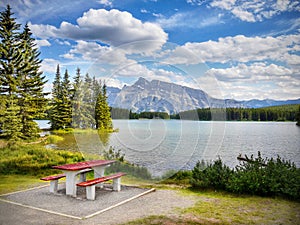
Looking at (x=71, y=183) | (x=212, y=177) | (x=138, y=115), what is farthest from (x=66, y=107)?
(x=212, y=177)

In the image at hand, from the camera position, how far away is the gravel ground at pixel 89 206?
16.9 ft

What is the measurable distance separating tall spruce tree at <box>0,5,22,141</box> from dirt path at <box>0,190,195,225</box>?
14405 millimetres

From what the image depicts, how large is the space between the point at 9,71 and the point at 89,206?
17861mm

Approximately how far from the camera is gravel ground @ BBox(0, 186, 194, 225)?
514cm

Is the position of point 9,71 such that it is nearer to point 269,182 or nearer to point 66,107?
point 66,107

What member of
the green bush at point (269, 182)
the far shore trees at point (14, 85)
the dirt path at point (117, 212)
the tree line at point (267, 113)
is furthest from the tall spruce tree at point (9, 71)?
the tree line at point (267, 113)

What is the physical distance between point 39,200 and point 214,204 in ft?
12.8

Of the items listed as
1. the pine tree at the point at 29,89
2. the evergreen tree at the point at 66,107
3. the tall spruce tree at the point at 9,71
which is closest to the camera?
the tall spruce tree at the point at 9,71

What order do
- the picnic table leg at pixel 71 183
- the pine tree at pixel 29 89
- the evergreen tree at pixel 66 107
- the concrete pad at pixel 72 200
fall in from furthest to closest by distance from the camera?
the evergreen tree at pixel 66 107 → the pine tree at pixel 29 89 → the picnic table leg at pixel 71 183 → the concrete pad at pixel 72 200

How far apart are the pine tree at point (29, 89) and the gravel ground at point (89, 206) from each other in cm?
1662

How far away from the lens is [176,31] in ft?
38.4

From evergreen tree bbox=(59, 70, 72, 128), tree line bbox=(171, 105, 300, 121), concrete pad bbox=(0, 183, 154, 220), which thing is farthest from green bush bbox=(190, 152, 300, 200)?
evergreen tree bbox=(59, 70, 72, 128)

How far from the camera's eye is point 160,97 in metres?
8.32

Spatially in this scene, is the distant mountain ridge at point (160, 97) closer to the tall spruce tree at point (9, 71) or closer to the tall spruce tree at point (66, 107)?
the tall spruce tree at point (9, 71)
